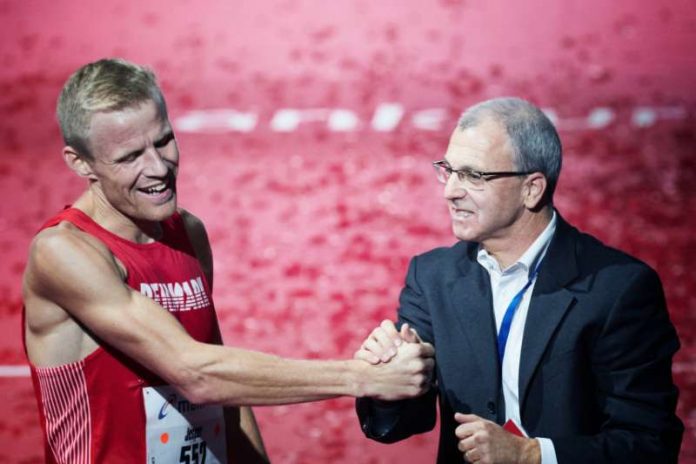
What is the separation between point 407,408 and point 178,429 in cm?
49

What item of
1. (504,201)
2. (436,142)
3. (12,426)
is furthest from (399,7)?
(504,201)

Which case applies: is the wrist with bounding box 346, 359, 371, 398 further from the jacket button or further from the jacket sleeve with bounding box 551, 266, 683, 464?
the jacket sleeve with bounding box 551, 266, 683, 464

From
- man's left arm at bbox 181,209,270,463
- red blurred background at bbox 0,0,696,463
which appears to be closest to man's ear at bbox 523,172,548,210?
man's left arm at bbox 181,209,270,463

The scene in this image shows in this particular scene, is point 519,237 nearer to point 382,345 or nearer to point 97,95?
point 382,345

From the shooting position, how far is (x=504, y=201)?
2242 millimetres

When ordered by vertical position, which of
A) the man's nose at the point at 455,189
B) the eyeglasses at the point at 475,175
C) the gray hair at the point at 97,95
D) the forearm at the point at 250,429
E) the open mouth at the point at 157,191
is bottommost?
the forearm at the point at 250,429

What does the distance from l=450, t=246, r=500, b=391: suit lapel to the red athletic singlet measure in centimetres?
58

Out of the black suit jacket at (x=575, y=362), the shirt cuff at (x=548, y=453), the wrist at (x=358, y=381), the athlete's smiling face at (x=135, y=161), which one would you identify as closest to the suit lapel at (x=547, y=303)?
the black suit jacket at (x=575, y=362)

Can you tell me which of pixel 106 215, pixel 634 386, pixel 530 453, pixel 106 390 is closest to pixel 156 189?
pixel 106 215

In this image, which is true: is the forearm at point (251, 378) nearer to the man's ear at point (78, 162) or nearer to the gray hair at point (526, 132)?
the man's ear at point (78, 162)

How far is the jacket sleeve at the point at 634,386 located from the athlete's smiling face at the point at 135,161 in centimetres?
93

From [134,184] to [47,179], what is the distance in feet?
9.30

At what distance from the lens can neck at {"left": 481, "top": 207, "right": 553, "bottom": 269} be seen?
7.45ft

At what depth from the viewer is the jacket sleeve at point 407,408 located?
7.36 feet
